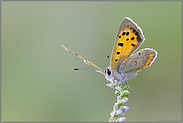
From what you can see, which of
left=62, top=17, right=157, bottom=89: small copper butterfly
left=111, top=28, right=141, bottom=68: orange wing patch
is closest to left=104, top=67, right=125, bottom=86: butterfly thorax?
left=62, top=17, right=157, bottom=89: small copper butterfly

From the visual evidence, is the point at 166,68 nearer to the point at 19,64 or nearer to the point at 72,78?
the point at 72,78

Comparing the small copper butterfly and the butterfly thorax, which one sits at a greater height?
the small copper butterfly

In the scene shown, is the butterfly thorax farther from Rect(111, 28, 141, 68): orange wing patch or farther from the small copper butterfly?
Rect(111, 28, 141, 68): orange wing patch

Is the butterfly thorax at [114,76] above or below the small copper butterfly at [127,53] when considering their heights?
below

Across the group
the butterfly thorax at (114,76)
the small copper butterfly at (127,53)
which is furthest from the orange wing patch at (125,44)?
the butterfly thorax at (114,76)

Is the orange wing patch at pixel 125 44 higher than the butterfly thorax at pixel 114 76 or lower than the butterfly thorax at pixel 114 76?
higher

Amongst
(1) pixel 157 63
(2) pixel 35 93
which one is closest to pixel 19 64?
(2) pixel 35 93

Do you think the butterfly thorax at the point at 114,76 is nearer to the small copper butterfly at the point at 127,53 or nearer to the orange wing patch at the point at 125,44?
the small copper butterfly at the point at 127,53
